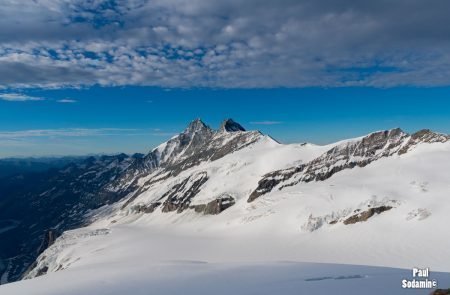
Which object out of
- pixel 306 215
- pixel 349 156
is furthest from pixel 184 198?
pixel 306 215

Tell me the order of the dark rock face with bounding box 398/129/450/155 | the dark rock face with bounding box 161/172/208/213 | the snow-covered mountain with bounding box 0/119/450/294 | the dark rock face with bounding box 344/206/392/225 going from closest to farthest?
the snow-covered mountain with bounding box 0/119/450/294, the dark rock face with bounding box 344/206/392/225, the dark rock face with bounding box 398/129/450/155, the dark rock face with bounding box 161/172/208/213

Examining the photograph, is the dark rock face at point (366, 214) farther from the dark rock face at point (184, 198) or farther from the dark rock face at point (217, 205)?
the dark rock face at point (184, 198)

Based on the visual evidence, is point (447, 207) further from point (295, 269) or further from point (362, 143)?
point (295, 269)

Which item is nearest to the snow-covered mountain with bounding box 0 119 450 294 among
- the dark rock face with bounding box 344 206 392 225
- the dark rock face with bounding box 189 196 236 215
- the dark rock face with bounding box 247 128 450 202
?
the dark rock face with bounding box 344 206 392 225

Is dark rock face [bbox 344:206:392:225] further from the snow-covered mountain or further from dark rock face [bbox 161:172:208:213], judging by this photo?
dark rock face [bbox 161:172:208:213]

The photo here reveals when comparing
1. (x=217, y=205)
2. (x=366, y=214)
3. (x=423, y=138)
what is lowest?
(x=366, y=214)

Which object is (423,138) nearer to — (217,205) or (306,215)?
(306,215)

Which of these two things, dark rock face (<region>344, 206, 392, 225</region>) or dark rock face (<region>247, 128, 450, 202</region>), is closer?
dark rock face (<region>344, 206, 392, 225</region>)

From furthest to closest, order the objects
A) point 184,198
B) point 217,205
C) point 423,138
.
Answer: point 184,198 → point 217,205 → point 423,138
